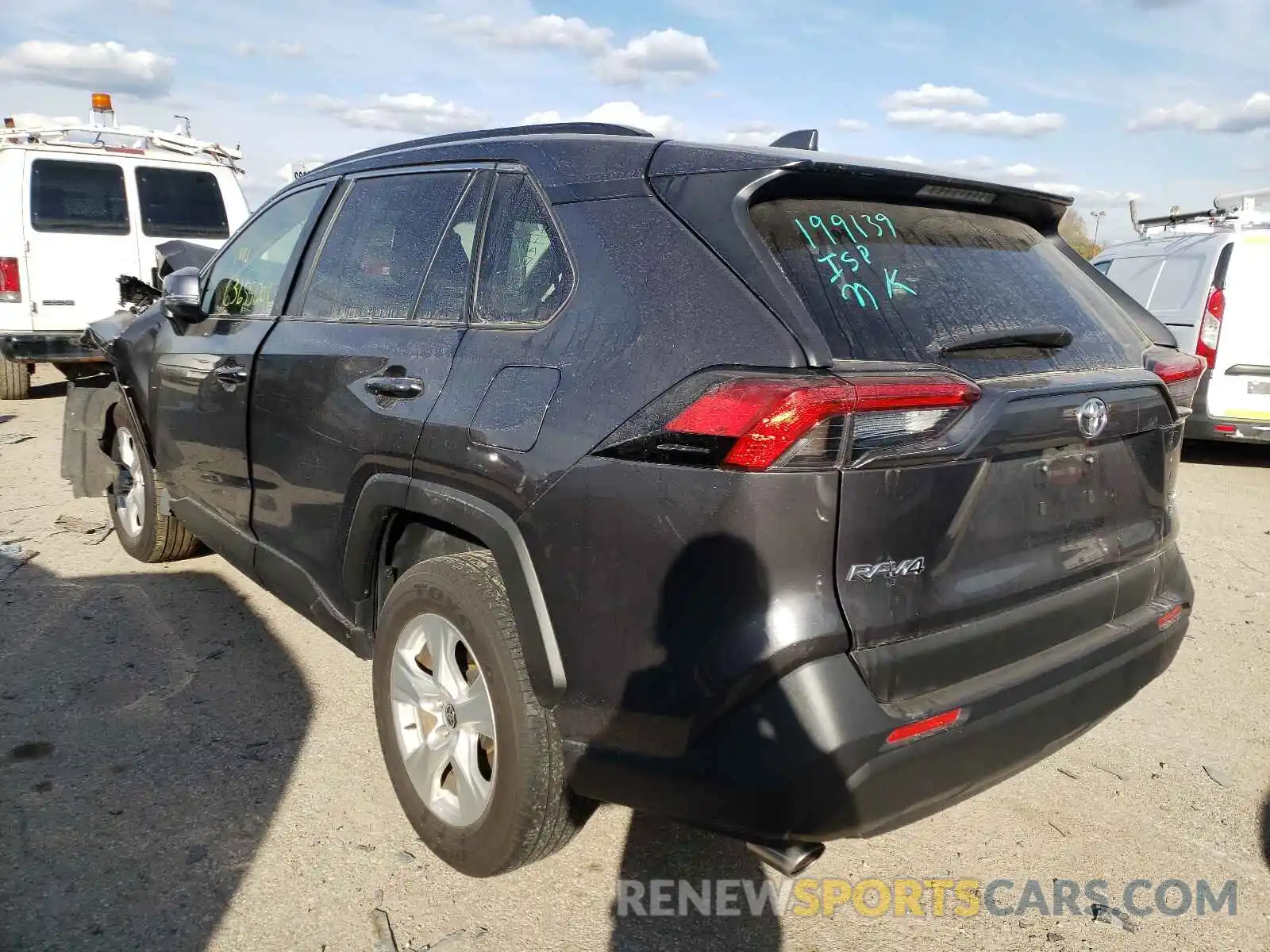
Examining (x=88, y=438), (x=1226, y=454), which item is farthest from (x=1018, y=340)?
(x=1226, y=454)

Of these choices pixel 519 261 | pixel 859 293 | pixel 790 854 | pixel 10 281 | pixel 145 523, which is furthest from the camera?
pixel 10 281

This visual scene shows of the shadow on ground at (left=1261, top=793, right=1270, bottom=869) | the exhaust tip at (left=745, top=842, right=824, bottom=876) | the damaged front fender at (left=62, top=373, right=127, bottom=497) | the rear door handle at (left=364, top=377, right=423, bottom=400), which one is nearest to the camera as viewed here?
the exhaust tip at (left=745, top=842, right=824, bottom=876)

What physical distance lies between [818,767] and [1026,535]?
28.9 inches

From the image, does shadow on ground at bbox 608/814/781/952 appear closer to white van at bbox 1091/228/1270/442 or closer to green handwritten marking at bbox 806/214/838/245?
green handwritten marking at bbox 806/214/838/245

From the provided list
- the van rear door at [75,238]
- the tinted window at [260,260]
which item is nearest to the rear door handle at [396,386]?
the tinted window at [260,260]

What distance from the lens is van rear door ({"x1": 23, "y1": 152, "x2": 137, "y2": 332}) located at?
8953mm

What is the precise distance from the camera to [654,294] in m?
2.09

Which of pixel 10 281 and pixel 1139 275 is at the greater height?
pixel 1139 275

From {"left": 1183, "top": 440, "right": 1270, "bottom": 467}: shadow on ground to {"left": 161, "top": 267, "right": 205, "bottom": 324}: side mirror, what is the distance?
7.94 metres

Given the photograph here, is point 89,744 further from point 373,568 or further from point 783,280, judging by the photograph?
point 783,280

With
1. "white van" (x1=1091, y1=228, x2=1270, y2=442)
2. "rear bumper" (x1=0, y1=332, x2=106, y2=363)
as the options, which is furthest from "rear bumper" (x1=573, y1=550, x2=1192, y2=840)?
"rear bumper" (x1=0, y1=332, x2=106, y2=363)

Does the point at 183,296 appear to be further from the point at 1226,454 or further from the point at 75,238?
the point at 1226,454

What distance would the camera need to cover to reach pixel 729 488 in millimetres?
1854

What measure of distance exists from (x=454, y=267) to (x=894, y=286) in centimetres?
121
